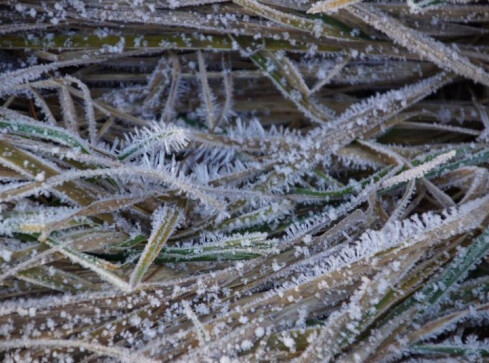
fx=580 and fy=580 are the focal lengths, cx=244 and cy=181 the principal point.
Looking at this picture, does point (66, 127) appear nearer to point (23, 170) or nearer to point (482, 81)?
point (23, 170)

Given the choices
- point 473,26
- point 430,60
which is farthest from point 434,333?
point 473,26

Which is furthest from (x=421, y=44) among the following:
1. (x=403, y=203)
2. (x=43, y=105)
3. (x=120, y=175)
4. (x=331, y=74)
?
(x=43, y=105)

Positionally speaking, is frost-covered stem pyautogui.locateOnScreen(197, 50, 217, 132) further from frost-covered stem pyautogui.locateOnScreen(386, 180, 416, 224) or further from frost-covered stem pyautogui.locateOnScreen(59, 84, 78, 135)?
frost-covered stem pyautogui.locateOnScreen(386, 180, 416, 224)

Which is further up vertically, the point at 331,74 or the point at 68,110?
the point at 331,74

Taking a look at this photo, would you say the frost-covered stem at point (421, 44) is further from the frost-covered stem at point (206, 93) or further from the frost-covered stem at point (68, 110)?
the frost-covered stem at point (68, 110)

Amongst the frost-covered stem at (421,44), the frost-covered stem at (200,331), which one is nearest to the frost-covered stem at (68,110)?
the frost-covered stem at (200,331)

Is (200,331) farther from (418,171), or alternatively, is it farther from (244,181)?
(418,171)

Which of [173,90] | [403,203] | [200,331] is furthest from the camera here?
[173,90]

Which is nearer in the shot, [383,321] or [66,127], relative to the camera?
[383,321]
